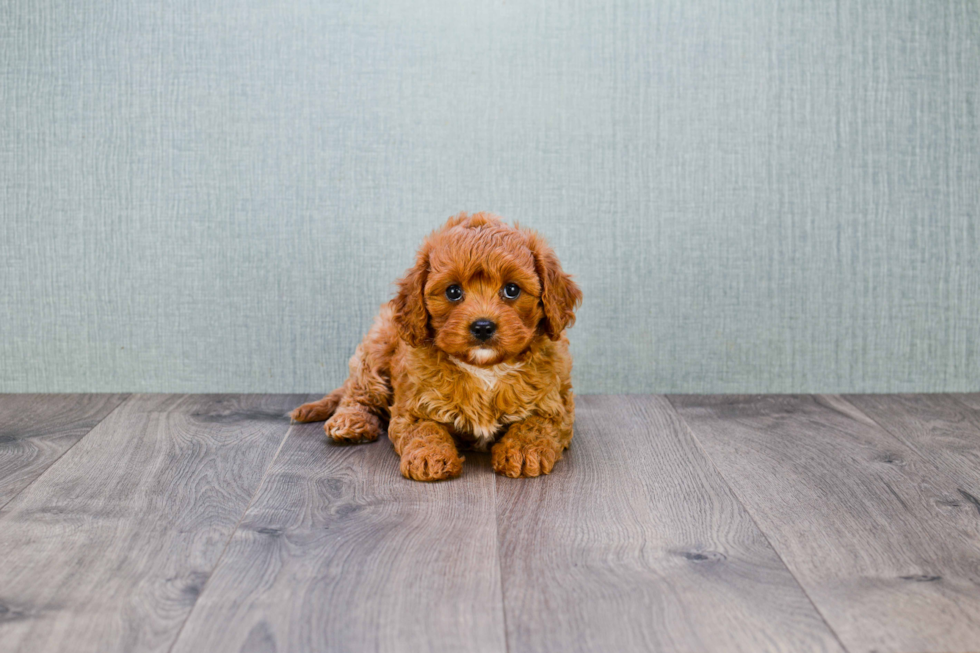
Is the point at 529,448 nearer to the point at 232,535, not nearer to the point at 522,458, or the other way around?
the point at 522,458

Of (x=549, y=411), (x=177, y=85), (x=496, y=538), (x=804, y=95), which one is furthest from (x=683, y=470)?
(x=177, y=85)

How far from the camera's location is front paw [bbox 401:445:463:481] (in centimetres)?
204

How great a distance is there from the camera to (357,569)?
61.9 inches

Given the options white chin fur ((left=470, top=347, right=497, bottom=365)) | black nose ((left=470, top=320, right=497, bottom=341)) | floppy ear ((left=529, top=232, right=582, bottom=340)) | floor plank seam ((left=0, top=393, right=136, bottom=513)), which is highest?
floppy ear ((left=529, top=232, right=582, bottom=340))

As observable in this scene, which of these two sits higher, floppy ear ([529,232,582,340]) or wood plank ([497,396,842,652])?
floppy ear ([529,232,582,340])

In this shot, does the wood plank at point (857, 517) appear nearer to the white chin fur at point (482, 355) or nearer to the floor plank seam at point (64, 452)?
the white chin fur at point (482, 355)

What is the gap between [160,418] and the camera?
8.64ft

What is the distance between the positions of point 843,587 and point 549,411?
0.87m

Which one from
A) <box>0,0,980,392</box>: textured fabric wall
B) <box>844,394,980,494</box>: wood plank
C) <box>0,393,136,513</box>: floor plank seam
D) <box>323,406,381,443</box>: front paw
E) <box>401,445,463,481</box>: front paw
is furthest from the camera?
<box>0,0,980,392</box>: textured fabric wall

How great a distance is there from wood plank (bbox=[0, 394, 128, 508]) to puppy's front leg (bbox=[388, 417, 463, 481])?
924mm

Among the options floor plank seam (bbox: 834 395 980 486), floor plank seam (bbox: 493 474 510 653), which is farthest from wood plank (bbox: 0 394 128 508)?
floor plank seam (bbox: 834 395 980 486)

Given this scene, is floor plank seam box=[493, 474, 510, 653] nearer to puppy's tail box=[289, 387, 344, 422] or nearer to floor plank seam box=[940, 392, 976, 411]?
puppy's tail box=[289, 387, 344, 422]

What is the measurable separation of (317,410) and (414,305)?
2.29 feet

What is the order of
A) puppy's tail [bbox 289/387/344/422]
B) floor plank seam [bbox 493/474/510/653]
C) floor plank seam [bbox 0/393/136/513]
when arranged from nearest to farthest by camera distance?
floor plank seam [bbox 493/474/510/653]
floor plank seam [bbox 0/393/136/513]
puppy's tail [bbox 289/387/344/422]
